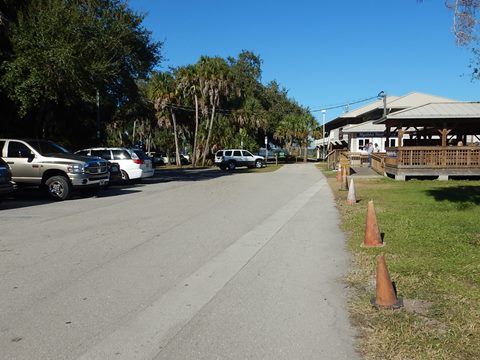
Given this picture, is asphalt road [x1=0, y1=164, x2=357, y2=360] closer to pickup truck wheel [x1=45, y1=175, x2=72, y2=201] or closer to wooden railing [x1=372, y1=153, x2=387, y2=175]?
pickup truck wheel [x1=45, y1=175, x2=72, y2=201]

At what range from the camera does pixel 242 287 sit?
20.2 ft

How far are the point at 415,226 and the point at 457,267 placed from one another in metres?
3.38

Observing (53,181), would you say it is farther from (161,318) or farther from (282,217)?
(161,318)

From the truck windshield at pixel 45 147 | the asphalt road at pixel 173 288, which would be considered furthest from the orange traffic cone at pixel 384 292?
the truck windshield at pixel 45 147

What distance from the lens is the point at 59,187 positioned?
16531mm

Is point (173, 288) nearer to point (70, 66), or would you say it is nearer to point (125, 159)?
point (70, 66)

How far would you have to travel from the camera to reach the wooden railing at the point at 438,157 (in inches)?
955

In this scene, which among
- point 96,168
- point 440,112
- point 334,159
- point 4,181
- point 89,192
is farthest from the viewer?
point 334,159

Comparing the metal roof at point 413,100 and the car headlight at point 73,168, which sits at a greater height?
the metal roof at point 413,100

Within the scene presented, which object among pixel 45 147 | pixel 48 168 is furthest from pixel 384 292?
pixel 45 147

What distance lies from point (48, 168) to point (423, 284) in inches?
536

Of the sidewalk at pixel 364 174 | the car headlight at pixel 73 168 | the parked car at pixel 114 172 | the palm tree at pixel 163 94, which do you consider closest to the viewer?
the car headlight at pixel 73 168

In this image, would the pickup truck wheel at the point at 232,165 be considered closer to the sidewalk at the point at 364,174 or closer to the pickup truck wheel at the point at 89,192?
the sidewalk at the point at 364,174

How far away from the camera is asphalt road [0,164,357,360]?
172 inches
